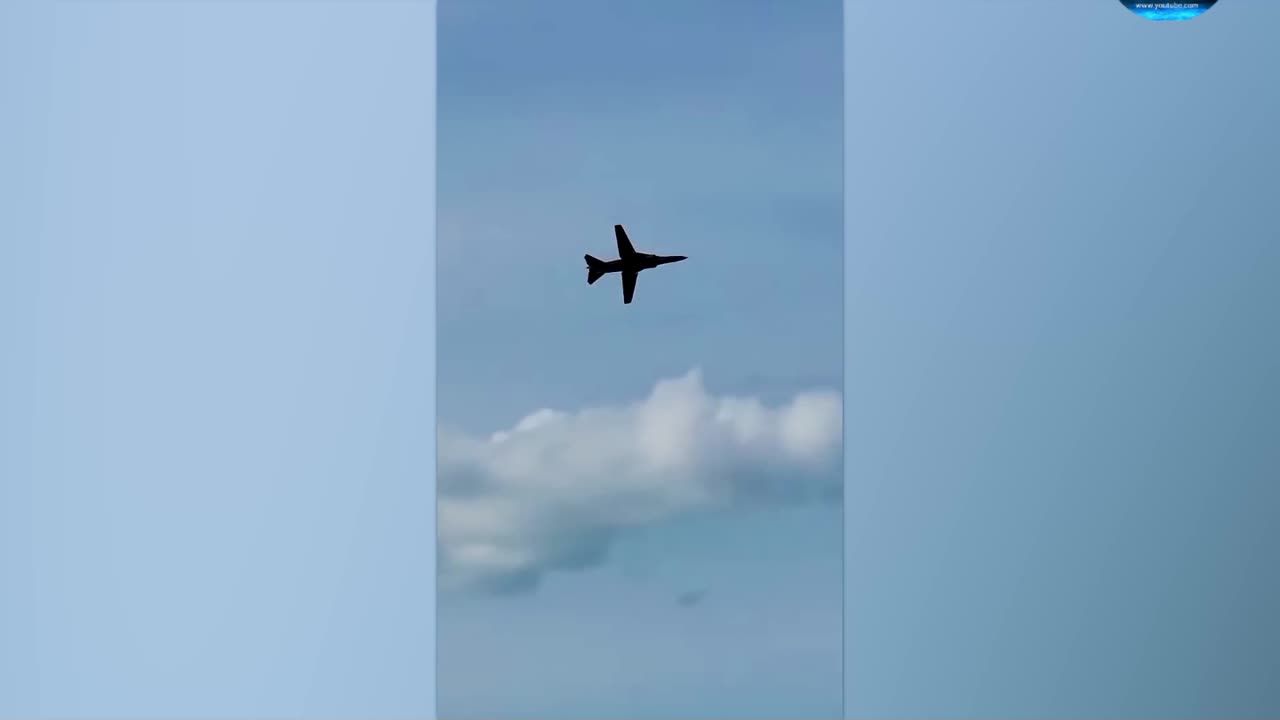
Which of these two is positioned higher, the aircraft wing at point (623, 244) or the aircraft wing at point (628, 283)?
the aircraft wing at point (623, 244)

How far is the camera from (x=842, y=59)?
23.0ft

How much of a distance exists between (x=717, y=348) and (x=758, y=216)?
570 millimetres

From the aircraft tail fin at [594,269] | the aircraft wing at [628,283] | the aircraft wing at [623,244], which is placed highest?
the aircraft wing at [623,244]

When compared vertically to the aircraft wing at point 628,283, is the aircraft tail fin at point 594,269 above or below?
above

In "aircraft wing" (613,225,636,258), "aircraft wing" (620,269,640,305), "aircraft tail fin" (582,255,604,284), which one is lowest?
"aircraft wing" (620,269,640,305)

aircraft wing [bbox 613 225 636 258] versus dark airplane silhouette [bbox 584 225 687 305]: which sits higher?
aircraft wing [bbox 613 225 636 258]

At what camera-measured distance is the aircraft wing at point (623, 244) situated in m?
7.05

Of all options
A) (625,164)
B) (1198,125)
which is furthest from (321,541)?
(1198,125)

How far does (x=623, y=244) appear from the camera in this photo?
7062 millimetres

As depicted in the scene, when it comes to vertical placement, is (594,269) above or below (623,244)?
below

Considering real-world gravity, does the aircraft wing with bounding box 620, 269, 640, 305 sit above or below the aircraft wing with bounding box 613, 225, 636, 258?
below

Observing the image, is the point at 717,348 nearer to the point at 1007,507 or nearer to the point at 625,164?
the point at 625,164

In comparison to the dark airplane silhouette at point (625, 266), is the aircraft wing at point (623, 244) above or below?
above

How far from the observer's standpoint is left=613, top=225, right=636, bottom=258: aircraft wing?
7055 mm
